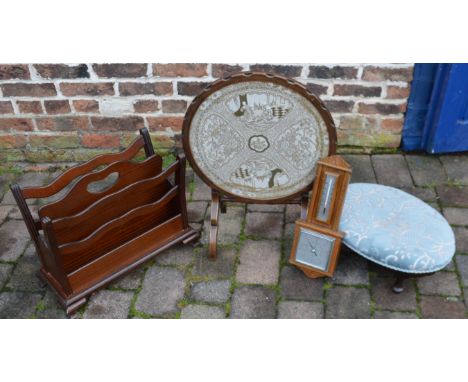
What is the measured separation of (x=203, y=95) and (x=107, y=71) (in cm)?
117

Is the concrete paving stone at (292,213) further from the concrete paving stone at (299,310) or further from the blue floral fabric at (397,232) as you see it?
the concrete paving stone at (299,310)

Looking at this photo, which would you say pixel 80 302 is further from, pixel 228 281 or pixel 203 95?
pixel 203 95

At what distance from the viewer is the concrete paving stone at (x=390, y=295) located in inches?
110

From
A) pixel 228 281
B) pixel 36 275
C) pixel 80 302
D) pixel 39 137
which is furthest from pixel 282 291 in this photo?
pixel 39 137

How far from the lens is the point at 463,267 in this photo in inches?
117

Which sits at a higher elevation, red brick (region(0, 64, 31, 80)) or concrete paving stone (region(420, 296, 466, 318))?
red brick (region(0, 64, 31, 80))

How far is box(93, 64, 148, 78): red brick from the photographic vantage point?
344 cm

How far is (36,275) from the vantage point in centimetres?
301

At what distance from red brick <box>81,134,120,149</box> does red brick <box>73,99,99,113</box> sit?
203 mm

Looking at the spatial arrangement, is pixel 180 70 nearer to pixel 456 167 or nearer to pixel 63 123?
pixel 63 123

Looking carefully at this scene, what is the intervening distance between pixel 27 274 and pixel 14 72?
4.47ft

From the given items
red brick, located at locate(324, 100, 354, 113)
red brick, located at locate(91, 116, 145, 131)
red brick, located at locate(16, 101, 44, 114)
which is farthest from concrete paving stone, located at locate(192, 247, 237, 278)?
red brick, located at locate(16, 101, 44, 114)

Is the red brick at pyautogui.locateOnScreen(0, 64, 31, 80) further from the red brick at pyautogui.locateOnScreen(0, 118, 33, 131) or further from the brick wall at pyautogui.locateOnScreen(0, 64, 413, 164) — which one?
the red brick at pyautogui.locateOnScreen(0, 118, 33, 131)

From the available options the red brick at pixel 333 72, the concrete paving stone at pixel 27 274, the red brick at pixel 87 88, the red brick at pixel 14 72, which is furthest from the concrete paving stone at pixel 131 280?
the red brick at pixel 333 72
